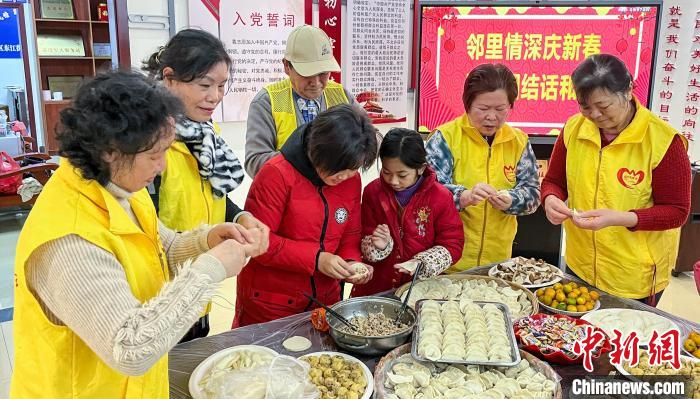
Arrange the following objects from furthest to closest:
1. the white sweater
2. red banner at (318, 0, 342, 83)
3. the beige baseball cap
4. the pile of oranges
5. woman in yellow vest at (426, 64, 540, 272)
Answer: red banner at (318, 0, 342, 83) < the beige baseball cap < woman in yellow vest at (426, 64, 540, 272) < the pile of oranges < the white sweater

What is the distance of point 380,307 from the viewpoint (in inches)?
67.0

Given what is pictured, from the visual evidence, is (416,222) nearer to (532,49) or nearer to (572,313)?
(572,313)

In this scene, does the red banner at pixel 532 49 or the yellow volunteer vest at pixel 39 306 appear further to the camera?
the red banner at pixel 532 49

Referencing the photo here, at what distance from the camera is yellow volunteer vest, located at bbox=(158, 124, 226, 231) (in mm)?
1641

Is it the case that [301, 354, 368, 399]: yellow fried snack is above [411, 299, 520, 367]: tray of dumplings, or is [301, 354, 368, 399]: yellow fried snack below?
below

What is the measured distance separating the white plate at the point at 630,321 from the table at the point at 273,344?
2.4 inches

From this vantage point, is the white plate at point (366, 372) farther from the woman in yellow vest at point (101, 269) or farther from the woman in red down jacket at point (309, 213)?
the woman in yellow vest at point (101, 269)

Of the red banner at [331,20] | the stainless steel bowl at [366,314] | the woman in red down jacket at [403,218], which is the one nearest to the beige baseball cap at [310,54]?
the woman in red down jacket at [403,218]

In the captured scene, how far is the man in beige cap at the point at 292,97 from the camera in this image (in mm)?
2279

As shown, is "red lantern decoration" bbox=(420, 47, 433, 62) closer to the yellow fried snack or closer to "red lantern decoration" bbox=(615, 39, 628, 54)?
"red lantern decoration" bbox=(615, 39, 628, 54)

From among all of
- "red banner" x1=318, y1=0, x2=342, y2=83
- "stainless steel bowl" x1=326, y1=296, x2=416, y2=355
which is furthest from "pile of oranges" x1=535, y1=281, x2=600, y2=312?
"red banner" x1=318, y1=0, x2=342, y2=83

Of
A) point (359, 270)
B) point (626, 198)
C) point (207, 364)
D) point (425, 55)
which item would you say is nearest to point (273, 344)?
point (207, 364)

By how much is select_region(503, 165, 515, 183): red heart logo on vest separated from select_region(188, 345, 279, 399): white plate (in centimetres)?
125

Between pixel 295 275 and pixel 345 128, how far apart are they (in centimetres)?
53
